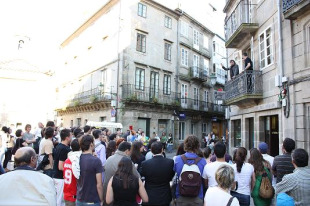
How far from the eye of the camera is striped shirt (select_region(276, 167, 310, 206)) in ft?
11.5

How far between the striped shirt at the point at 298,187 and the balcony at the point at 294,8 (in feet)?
23.1

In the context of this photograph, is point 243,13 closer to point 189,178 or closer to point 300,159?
point 300,159

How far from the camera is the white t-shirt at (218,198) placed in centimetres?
315

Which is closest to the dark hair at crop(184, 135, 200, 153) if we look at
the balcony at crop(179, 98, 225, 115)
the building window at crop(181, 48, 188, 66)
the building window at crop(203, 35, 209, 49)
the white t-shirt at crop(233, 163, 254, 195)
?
the white t-shirt at crop(233, 163, 254, 195)

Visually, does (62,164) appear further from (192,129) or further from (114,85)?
(192,129)

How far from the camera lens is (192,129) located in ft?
101

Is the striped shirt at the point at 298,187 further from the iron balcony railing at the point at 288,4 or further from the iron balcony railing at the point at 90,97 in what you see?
the iron balcony railing at the point at 90,97

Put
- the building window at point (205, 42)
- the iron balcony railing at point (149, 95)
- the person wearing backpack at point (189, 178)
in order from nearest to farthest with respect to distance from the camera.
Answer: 1. the person wearing backpack at point (189, 178)
2. the iron balcony railing at point (149, 95)
3. the building window at point (205, 42)

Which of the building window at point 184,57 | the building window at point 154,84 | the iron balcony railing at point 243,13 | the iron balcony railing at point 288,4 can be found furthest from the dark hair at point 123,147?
the building window at point 184,57

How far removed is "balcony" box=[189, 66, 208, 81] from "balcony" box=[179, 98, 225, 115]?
2.67 metres

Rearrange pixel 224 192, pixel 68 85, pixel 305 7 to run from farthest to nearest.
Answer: pixel 68 85 → pixel 305 7 → pixel 224 192

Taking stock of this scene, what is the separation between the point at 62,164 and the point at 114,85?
18109 mm

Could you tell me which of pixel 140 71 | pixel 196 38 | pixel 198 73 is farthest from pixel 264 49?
pixel 196 38

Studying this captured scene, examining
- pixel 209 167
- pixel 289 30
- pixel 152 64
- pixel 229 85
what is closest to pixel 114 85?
pixel 152 64
